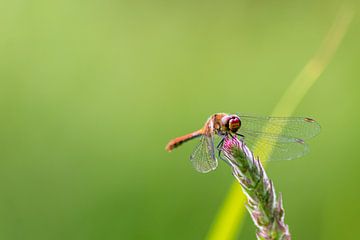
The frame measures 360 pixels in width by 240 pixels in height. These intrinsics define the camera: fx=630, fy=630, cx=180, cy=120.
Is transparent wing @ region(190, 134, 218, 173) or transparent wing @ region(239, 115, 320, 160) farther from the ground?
transparent wing @ region(239, 115, 320, 160)

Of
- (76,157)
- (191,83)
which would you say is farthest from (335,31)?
(191,83)

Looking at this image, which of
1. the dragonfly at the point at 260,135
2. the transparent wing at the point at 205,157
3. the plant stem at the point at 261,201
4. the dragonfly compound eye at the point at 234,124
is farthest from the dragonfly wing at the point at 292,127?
the plant stem at the point at 261,201

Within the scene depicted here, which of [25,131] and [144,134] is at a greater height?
[144,134]

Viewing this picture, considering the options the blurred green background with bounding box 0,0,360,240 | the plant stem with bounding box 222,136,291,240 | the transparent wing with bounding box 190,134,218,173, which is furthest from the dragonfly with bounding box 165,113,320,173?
the blurred green background with bounding box 0,0,360,240

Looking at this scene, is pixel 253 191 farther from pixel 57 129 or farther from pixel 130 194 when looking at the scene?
pixel 57 129

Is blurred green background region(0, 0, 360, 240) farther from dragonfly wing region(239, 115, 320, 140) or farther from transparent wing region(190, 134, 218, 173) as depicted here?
transparent wing region(190, 134, 218, 173)

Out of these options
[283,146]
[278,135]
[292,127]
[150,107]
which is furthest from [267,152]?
[150,107]

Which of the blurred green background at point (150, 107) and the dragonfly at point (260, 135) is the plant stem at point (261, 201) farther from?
the blurred green background at point (150, 107)
